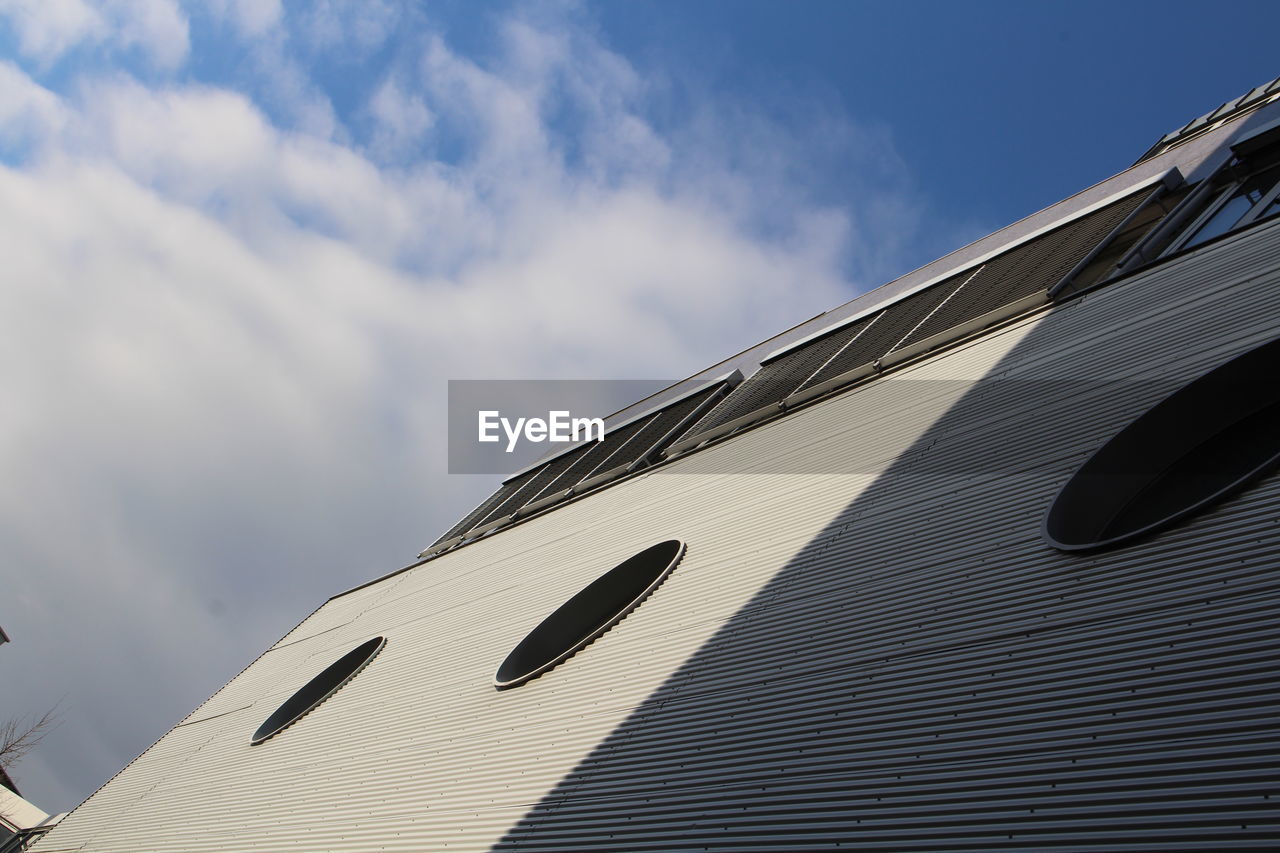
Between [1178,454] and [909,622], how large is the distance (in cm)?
226

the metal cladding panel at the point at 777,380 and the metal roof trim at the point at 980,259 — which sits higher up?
the metal roof trim at the point at 980,259

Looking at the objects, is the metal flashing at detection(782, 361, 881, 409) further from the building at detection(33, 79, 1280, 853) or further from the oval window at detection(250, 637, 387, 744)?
the oval window at detection(250, 637, 387, 744)

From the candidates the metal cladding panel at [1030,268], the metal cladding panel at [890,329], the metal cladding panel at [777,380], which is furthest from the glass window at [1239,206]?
the metal cladding panel at [777,380]

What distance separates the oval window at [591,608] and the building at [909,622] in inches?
1.5

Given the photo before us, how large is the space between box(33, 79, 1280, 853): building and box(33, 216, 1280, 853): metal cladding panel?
25 mm

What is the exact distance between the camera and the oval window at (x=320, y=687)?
13.1 meters

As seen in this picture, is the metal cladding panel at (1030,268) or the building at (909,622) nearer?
the building at (909,622)

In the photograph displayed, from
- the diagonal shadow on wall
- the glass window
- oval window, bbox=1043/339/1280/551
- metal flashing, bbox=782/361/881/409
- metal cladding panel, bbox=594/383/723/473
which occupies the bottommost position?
the diagonal shadow on wall

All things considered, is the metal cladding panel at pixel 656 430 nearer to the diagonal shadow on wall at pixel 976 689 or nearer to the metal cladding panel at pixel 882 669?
the metal cladding panel at pixel 882 669

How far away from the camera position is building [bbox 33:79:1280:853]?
14.1 ft

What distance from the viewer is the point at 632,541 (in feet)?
37.6

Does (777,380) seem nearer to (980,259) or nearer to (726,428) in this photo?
(726,428)

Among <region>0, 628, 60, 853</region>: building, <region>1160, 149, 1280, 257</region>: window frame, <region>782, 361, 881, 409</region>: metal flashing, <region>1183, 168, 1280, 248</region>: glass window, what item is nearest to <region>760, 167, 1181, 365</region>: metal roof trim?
<region>1160, 149, 1280, 257</region>: window frame

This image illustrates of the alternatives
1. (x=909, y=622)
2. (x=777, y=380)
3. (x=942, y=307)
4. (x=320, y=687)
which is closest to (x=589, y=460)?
(x=777, y=380)
